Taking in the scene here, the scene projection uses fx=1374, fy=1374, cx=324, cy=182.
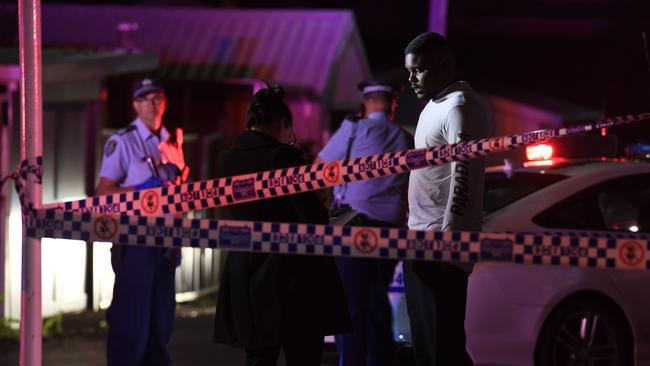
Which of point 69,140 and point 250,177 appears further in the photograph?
point 69,140

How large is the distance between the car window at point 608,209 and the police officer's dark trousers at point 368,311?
1.03 metres

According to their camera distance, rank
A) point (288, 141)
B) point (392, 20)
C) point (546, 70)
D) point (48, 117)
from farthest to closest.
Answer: point (392, 20) < point (546, 70) < point (48, 117) < point (288, 141)

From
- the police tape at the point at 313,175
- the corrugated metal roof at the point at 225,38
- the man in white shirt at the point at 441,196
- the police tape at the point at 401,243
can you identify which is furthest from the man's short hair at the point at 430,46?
the corrugated metal roof at the point at 225,38

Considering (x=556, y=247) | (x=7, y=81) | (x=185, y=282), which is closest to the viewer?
(x=556, y=247)

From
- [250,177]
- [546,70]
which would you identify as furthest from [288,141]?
[546,70]

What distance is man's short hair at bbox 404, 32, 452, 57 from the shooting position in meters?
6.38

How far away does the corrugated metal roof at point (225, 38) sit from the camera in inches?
737

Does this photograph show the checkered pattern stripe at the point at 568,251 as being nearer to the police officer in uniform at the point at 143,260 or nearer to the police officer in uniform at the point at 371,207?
the police officer in uniform at the point at 371,207

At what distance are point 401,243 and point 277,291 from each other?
0.59 metres

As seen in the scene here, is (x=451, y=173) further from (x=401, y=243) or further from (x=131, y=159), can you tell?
(x=131, y=159)

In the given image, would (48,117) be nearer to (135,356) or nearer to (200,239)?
(135,356)

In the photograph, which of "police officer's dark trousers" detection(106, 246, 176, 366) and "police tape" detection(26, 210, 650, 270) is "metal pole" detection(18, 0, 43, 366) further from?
"police officer's dark trousers" detection(106, 246, 176, 366)

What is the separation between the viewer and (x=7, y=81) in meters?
10.8

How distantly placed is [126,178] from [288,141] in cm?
213
